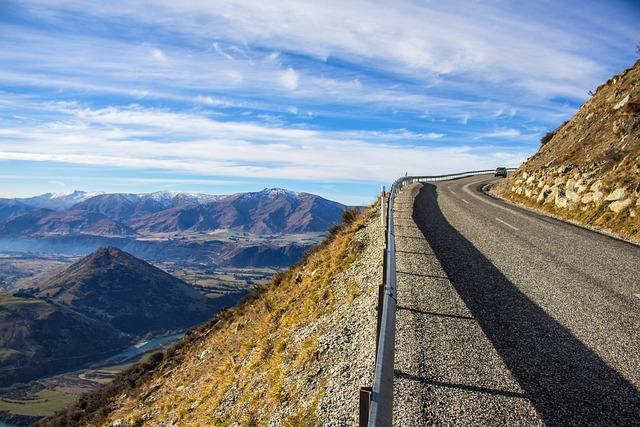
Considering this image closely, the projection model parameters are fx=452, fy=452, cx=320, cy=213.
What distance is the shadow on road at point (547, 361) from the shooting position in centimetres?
457

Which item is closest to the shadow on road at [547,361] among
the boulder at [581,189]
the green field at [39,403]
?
the boulder at [581,189]

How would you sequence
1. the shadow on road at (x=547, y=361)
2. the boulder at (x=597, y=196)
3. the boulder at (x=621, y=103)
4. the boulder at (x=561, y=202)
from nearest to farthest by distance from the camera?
1. the shadow on road at (x=547, y=361)
2. the boulder at (x=597, y=196)
3. the boulder at (x=561, y=202)
4. the boulder at (x=621, y=103)

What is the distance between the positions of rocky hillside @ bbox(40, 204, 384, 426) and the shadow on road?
1.84 meters

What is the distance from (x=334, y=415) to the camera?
529 centimetres

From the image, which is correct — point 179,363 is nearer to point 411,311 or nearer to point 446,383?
point 411,311

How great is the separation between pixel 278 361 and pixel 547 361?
4.97 metres

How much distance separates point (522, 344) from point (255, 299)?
14.6m

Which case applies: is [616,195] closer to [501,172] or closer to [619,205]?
[619,205]

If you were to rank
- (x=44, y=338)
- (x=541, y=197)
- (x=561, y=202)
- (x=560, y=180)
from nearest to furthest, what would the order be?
(x=561, y=202)
(x=560, y=180)
(x=541, y=197)
(x=44, y=338)

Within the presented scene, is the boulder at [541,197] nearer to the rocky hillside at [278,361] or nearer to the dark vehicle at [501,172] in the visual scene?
the rocky hillside at [278,361]

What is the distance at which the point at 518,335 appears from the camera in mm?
6559

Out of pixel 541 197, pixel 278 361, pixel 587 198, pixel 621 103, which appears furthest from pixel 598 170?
pixel 278 361

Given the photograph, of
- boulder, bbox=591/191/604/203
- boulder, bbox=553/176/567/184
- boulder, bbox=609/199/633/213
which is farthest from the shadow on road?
boulder, bbox=553/176/567/184

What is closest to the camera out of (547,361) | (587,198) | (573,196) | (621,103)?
(547,361)
